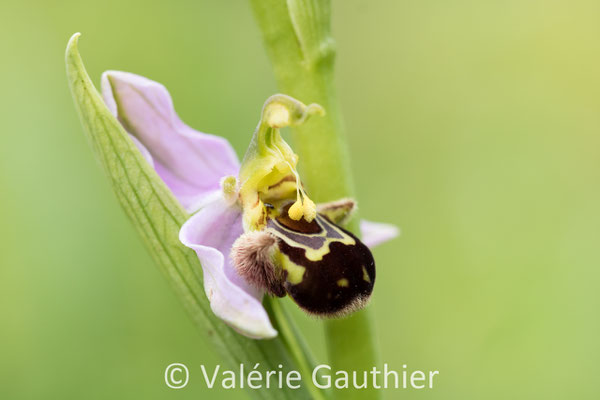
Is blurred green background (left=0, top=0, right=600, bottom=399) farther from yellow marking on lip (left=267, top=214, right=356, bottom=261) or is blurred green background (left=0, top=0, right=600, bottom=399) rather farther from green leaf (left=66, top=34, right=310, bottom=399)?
yellow marking on lip (left=267, top=214, right=356, bottom=261)

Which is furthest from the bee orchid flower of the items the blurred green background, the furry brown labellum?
the blurred green background

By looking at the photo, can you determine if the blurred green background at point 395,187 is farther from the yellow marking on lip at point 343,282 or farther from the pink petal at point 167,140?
the yellow marking on lip at point 343,282

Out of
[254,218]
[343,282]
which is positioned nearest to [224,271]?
[254,218]

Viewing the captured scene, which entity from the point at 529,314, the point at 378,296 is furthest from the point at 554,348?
the point at 378,296

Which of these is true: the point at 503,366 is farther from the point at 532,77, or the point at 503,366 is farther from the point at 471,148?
the point at 532,77

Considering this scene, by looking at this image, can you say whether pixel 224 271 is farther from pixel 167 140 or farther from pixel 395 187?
pixel 395 187

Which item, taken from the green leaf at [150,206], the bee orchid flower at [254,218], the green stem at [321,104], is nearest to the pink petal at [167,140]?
the bee orchid flower at [254,218]
